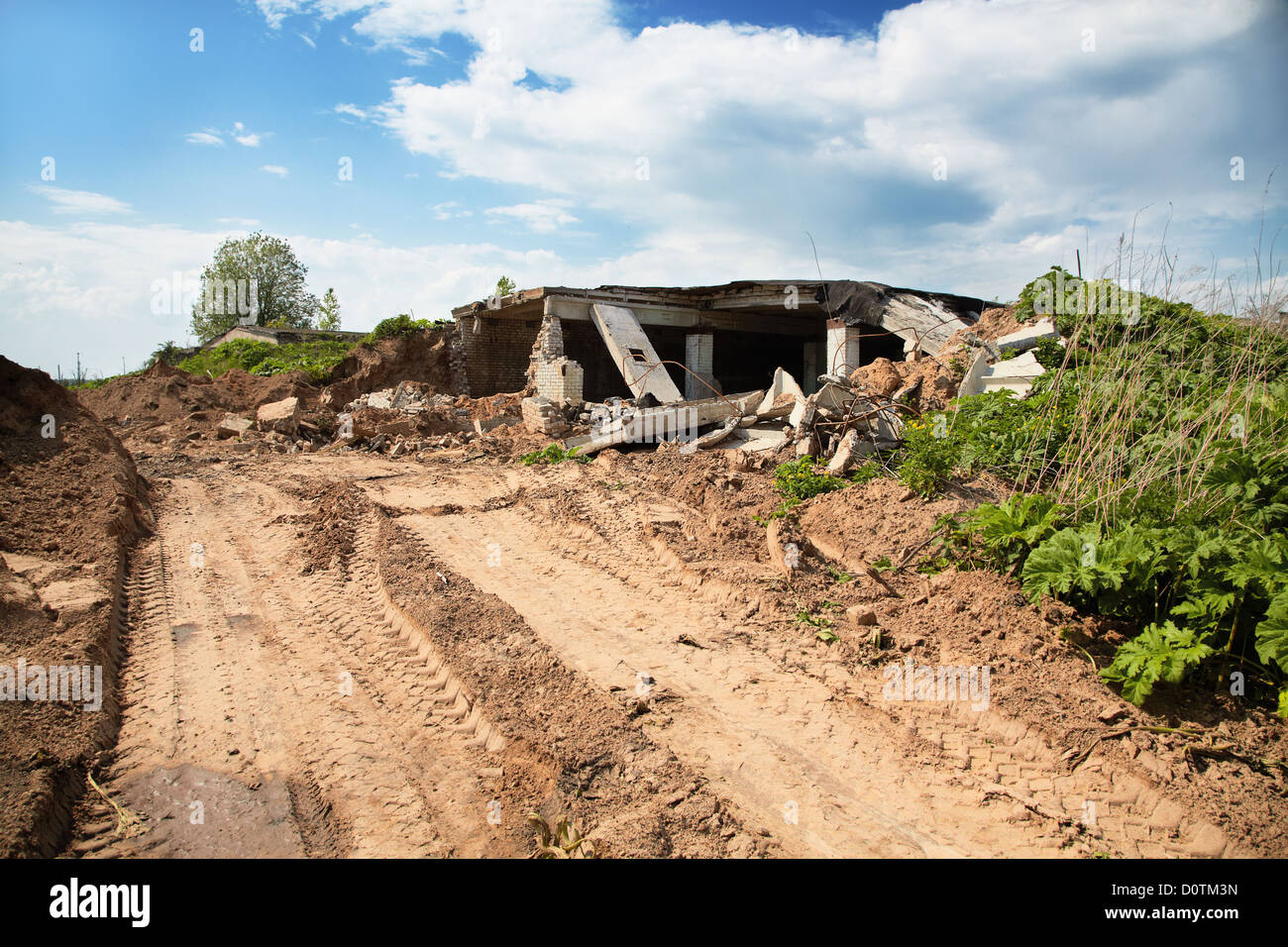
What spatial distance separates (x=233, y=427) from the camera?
51.1 feet

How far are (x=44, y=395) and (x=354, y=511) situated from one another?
4331 millimetres

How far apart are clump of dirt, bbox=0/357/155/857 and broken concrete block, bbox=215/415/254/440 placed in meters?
5.49

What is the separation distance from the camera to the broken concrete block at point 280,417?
51.1ft

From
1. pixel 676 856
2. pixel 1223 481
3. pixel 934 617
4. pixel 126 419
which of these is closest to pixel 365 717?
pixel 676 856

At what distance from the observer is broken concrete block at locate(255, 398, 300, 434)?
51.1 feet

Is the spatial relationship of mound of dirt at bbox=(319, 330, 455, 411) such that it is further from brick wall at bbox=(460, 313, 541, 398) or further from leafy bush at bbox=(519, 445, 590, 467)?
leafy bush at bbox=(519, 445, 590, 467)

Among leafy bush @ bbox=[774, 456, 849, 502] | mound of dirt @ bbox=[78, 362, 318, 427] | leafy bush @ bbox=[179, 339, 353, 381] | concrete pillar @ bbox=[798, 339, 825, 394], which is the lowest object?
leafy bush @ bbox=[774, 456, 849, 502]

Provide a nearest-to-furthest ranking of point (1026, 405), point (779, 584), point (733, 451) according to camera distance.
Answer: point (779, 584), point (1026, 405), point (733, 451)

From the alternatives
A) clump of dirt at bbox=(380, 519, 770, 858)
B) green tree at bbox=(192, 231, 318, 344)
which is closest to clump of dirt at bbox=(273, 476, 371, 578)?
clump of dirt at bbox=(380, 519, 770, 858)

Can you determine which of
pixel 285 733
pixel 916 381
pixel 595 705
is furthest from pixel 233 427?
pixel 595 705

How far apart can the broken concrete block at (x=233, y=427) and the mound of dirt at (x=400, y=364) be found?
3872 mm

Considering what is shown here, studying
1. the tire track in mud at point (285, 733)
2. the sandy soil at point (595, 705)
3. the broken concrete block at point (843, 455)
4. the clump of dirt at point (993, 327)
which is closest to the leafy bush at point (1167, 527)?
the sandy soil at point (595, 705)

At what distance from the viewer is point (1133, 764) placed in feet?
11.9
